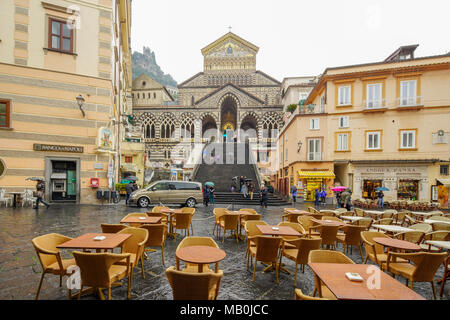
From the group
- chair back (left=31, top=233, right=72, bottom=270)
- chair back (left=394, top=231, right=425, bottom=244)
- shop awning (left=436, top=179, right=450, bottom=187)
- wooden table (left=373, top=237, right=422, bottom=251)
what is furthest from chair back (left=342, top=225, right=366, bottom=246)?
shop awning (left=436, top=179, right=450, bottom=187)

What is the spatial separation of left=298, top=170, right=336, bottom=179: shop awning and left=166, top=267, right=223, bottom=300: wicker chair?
1761cm

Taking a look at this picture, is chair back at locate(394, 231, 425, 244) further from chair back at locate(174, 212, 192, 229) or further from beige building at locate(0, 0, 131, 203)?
beige building at locate(0, 0, 131, 203)

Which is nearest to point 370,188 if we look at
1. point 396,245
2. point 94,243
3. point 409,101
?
point 409,101

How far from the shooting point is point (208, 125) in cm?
4125

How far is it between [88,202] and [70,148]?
340cm

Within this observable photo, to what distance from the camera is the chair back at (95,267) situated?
3.12 metres

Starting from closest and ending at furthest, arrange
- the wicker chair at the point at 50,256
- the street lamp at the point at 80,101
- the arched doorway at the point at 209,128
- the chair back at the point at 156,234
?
the wicker chair at the point at 50,256 < the chair back at the point at 156,234 < the street lamp at the point at 80,101 < the arched doorway at the point at 209,128

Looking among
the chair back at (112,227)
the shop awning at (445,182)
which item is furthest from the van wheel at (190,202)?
the shop awning at (445,182)

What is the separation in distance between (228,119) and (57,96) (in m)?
31.3

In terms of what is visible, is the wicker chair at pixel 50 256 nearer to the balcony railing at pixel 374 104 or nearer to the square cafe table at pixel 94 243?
the square cafe table at pixel 94 243

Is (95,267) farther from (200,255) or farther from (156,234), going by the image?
(156,234)

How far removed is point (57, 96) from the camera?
13109 mm

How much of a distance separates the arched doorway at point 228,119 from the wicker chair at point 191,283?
36831 mm
